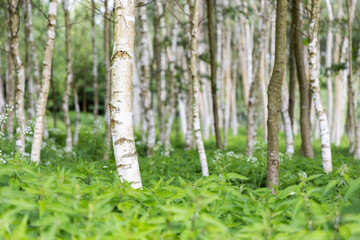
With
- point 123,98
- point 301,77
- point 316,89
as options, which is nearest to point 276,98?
point 123,98

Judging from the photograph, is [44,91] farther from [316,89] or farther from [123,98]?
[316,89]

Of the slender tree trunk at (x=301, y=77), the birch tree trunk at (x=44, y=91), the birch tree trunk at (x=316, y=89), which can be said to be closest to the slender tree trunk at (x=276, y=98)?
the birch tree trunk at (x=316, y=89)

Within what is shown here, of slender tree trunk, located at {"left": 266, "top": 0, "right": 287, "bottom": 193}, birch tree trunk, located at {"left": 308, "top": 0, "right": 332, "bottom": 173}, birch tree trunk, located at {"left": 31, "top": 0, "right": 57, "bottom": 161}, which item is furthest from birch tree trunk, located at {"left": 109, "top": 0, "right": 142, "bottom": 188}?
birch tree trunk, located at {"left": 308, "top": 0, "right": 332, "bottom": 173}

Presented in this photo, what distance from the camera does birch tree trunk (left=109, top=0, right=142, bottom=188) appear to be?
385cm

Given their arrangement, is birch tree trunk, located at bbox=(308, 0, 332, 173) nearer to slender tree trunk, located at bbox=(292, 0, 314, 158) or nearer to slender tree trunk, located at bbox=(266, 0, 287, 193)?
slender tree trunk, located at bbox=(292, 0, 314, 158)

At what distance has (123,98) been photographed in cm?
387

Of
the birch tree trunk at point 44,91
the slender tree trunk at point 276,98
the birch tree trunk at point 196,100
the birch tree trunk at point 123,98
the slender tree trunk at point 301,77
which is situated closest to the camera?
the birch tree trunk at point 123,98

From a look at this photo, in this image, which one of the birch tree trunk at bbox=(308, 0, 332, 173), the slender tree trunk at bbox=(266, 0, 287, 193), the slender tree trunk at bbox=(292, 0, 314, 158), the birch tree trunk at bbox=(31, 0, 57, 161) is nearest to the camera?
the slender tree trunk at bbox=(266, 0, 287, 193)

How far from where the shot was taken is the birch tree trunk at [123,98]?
3852 millimetres

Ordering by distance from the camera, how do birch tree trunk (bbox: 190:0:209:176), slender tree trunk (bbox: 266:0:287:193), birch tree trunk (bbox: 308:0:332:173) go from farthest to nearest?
1. birch tree trunk (bbox: 190:0:209:176)
2. birch tree trunk (bbox: 308:0:332:173)
3. slender tree trunk (bbox: 266:0:287:193)

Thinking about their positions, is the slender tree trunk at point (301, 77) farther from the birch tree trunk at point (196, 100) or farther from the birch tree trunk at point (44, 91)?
the birch tree trunk at point (44, 91)

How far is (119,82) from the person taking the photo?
12.7 feet

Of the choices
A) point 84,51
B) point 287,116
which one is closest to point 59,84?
point 84,51

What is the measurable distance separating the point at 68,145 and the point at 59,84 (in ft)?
62.7
